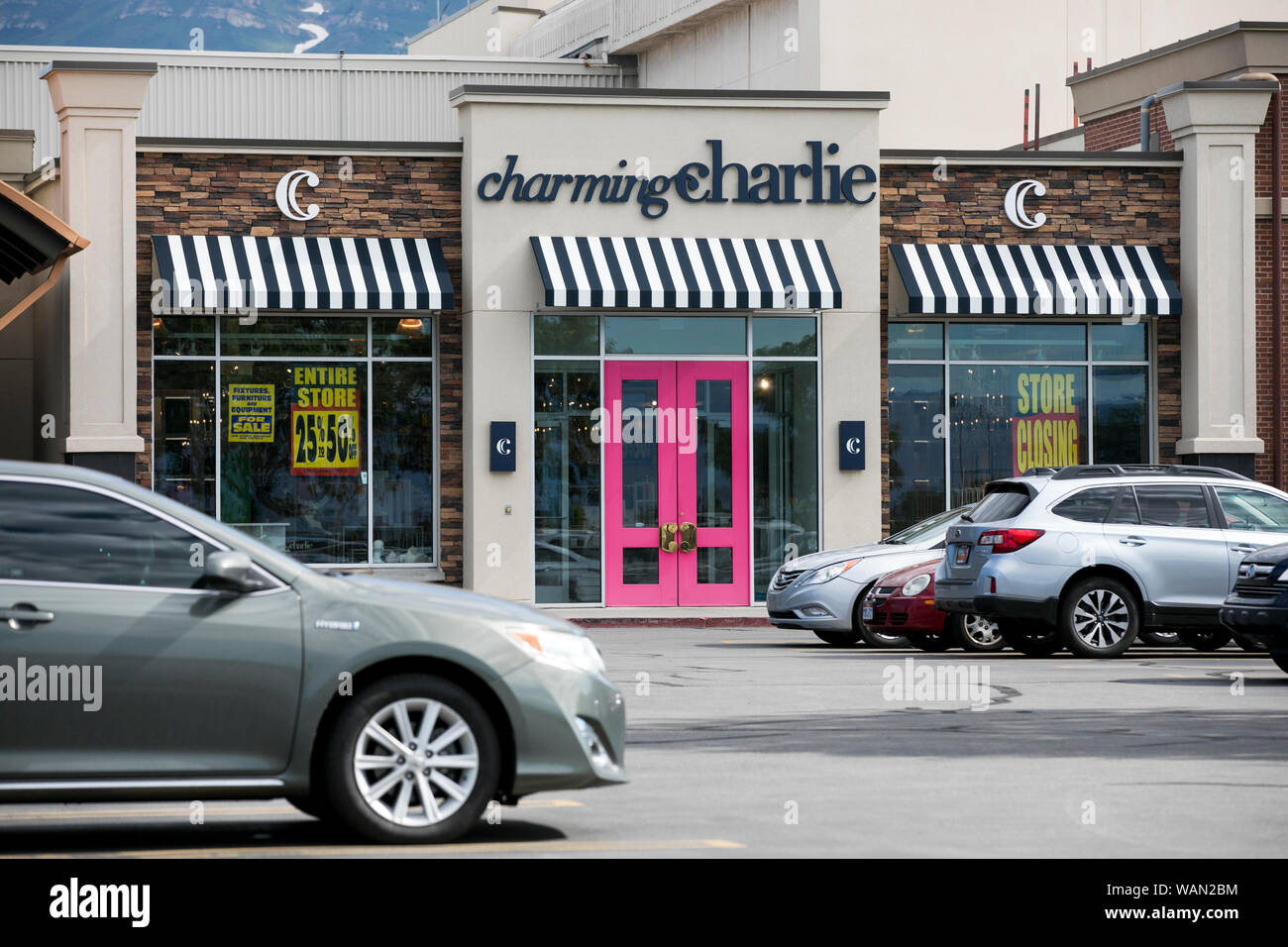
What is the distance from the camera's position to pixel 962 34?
119ft

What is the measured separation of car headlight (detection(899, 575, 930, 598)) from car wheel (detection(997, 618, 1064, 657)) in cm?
80

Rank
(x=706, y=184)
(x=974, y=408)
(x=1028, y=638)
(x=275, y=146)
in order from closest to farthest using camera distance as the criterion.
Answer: (x=1028, y=638) < (x=275, y=146) < (x=706, y=184) < (x=974, y=408)

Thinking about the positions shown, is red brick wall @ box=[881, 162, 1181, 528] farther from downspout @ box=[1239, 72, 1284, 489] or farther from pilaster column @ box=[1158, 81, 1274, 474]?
downspout @ box=[1239, 72, 1284, 489]

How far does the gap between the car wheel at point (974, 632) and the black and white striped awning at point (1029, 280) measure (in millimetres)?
6740

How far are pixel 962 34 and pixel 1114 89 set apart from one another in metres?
7.24

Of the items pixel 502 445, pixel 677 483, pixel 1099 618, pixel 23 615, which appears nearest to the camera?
pixel 23 615

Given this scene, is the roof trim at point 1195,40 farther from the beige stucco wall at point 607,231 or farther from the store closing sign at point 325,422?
the store closing sign at point 325,422

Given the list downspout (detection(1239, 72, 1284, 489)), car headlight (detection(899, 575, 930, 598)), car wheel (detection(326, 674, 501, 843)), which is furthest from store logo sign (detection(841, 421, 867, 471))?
car wheel (detection(326, 674, 501, 843))

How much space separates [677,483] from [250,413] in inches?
217

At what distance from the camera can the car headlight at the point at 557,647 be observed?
7902 millimetres

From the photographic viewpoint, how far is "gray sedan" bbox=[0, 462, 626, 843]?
24.5ft

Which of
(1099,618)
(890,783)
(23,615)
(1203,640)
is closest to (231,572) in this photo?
(23,615)

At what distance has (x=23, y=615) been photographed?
24.6 feet

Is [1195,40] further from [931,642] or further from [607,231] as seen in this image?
[931,642]
